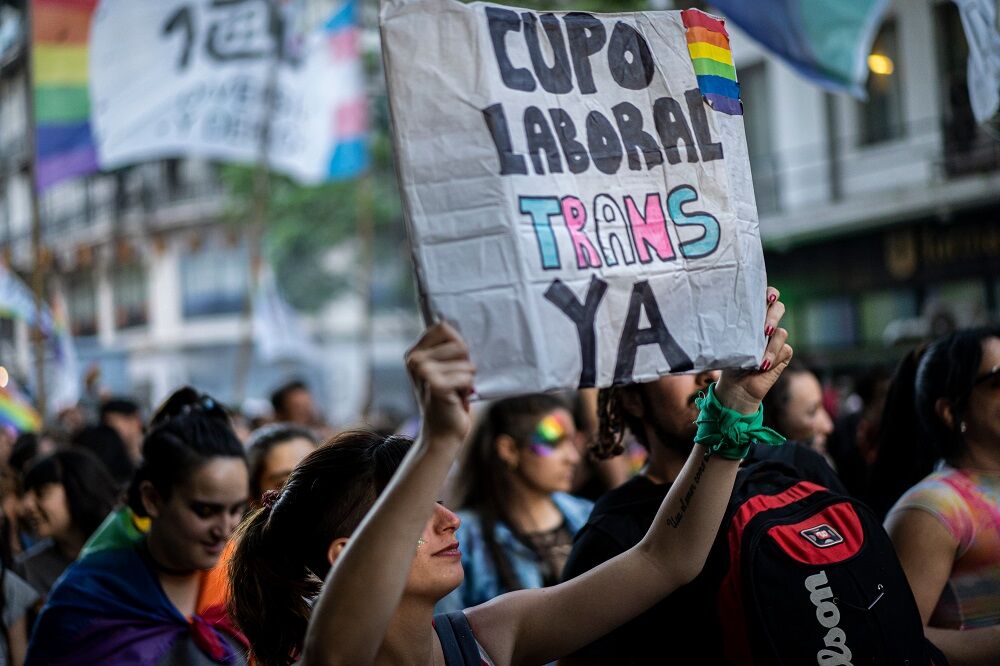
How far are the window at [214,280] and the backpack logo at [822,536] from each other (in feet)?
119

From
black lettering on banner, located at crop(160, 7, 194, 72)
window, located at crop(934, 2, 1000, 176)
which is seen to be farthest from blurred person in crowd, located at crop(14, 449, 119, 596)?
window, located at crop(934, 2, 1000, 176)

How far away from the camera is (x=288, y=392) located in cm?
838

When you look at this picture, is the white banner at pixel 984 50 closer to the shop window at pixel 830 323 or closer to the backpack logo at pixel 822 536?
the backpack logo at pixel 822 536

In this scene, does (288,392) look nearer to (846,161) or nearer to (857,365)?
(857,365)

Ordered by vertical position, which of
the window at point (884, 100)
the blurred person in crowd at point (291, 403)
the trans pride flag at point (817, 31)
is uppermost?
the window at point (884, 100)

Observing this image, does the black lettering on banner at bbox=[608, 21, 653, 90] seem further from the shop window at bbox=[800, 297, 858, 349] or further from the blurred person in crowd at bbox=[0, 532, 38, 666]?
the shop window at bbox=[800, 297, 858, 349]

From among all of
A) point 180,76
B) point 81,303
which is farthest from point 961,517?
point 81,303

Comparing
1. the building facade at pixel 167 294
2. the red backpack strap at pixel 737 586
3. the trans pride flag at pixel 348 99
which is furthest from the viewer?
the building facade at pixel 167 294

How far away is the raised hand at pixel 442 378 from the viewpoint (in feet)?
6.13

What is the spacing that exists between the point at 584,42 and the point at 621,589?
116 cm

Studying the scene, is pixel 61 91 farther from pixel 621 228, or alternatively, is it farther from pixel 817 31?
pixel 621 228

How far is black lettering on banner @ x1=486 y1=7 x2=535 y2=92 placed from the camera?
2135mm

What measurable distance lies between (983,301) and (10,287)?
12.2 m

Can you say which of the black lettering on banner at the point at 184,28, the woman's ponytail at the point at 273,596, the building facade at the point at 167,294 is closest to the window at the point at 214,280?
the building facade at the point at 167,294
